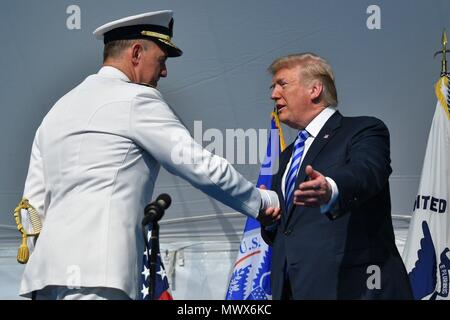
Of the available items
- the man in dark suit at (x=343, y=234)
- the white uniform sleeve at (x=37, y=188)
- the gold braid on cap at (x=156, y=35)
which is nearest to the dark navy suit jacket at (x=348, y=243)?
the man in dark suit at (x=343, y=234)

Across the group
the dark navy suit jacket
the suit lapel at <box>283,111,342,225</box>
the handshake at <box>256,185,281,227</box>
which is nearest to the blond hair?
the suit lapel at <box>283,111,342,225</box>

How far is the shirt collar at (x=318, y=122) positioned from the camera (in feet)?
11.2

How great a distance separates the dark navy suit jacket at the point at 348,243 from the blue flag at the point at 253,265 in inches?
41.1

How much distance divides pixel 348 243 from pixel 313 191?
0.46 metres

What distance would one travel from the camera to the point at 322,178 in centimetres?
278

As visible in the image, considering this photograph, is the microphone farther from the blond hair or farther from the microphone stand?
the blond hair

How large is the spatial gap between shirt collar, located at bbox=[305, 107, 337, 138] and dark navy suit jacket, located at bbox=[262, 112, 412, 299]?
0.13 meters

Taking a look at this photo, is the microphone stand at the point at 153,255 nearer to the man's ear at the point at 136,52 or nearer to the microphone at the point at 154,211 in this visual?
the microphone at the point at 154,211

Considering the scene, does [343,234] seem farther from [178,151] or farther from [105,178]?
[105,178]

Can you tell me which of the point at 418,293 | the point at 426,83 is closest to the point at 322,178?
the point at 418,293

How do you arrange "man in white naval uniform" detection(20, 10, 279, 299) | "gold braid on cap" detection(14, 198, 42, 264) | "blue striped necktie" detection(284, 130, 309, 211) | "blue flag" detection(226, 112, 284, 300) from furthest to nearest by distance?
"blue flag" detection(226, 112, 284, 300) < "blue striped necktie" detection(284, 130, 309, 211) < "gold braid on cap" detection(14, 198, 42, 264) < "man in white naval uniform" detection(20, 10, 279, 299)

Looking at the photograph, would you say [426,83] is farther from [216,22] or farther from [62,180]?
[62,180]

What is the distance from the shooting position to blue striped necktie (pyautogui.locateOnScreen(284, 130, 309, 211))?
3321 mm

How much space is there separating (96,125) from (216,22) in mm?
1836
